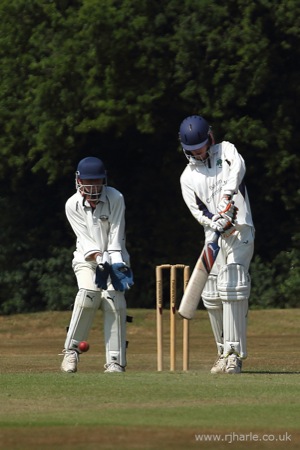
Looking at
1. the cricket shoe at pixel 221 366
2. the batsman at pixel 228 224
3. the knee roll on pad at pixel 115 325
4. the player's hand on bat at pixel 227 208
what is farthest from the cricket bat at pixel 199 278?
the knee roll on pad at pixel 115 325

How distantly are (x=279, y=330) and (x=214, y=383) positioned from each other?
1006 cm

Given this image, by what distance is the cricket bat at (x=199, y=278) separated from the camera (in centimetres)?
1180

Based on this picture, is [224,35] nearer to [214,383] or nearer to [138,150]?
[138,150]

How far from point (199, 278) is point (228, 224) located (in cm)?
56

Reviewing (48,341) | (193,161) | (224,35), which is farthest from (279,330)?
(193,161)

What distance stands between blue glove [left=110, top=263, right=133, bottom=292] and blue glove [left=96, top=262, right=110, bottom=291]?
0.04 m

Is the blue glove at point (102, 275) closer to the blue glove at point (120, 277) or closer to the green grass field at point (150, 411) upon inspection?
the blue glove at point (120, 277)

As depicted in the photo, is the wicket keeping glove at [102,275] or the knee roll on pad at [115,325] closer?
the wicket keeping glove at [102,275]

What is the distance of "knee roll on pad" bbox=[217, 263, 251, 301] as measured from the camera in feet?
38.8

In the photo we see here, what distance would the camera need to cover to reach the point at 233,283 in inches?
465

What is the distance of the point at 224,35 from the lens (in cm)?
2275

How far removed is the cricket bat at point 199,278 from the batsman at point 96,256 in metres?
0.54

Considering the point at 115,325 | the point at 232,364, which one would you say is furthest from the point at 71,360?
the point at 232,364

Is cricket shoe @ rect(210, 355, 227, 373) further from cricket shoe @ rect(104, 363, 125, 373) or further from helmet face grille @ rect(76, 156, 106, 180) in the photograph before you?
helmet face grille @ rect(76, 156, 106, 180)
